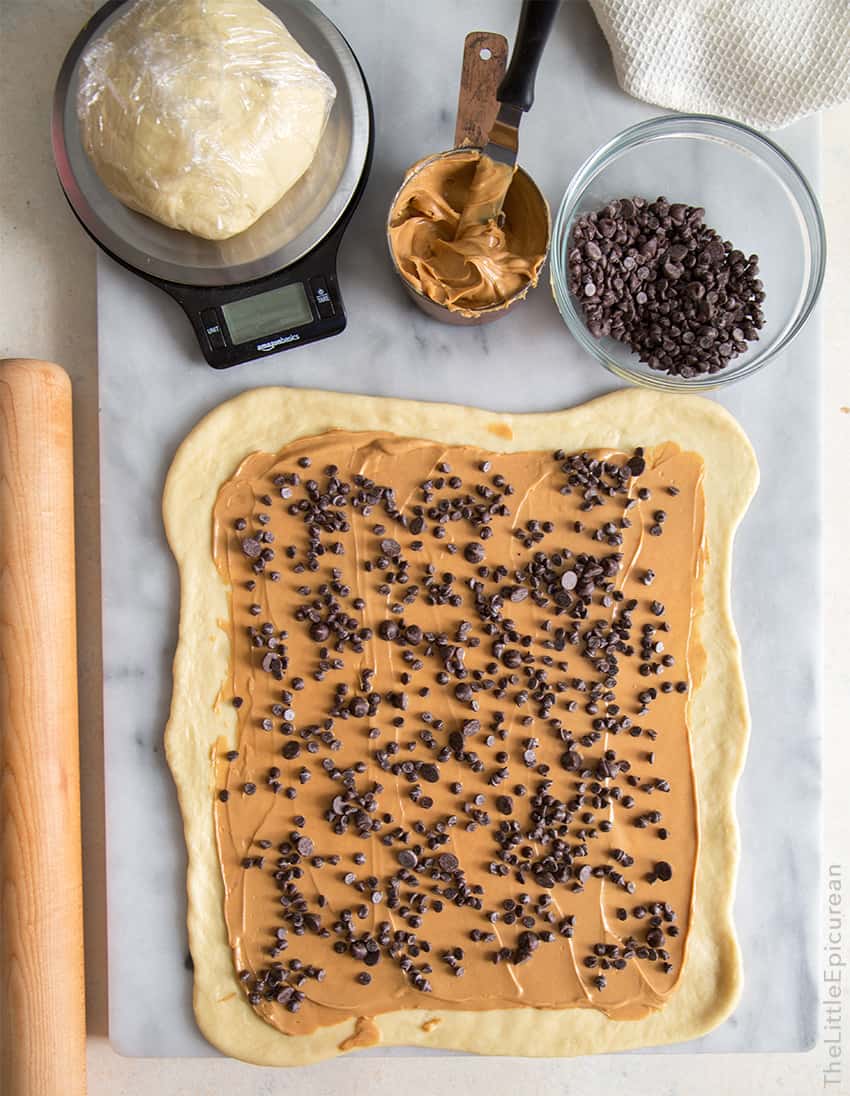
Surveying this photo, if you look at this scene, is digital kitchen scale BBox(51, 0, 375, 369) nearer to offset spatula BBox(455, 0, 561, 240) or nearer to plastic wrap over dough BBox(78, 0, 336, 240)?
plastic wrap over dough BBox(78, 0, 336, 240)

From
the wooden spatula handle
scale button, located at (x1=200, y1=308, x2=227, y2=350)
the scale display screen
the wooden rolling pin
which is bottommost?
the wooden rolling pin

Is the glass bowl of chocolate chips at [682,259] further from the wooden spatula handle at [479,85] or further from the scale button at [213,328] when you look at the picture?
the scale button at [213,328]

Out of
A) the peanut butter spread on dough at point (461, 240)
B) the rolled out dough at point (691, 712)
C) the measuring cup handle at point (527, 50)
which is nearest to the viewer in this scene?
the measuring cup handle at point (527, 50)

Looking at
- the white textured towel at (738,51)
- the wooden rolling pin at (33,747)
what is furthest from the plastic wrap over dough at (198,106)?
the white textured towel at (738,51)

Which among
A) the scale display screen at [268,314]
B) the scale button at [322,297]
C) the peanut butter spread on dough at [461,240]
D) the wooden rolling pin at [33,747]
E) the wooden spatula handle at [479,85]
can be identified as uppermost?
the wooden spatula handle at [479,85]

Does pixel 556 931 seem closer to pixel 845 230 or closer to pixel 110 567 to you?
pixel 110 567

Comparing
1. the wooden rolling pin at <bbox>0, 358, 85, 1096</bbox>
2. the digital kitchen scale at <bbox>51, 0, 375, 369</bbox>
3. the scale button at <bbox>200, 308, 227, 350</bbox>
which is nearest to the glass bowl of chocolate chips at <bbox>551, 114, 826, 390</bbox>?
the digital kitchen scale at <bbox>51, 0, 375, 369</bbox>

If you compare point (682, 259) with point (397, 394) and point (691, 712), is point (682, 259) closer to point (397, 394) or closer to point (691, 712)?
point (397, 394)

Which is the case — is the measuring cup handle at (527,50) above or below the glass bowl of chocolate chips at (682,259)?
above
